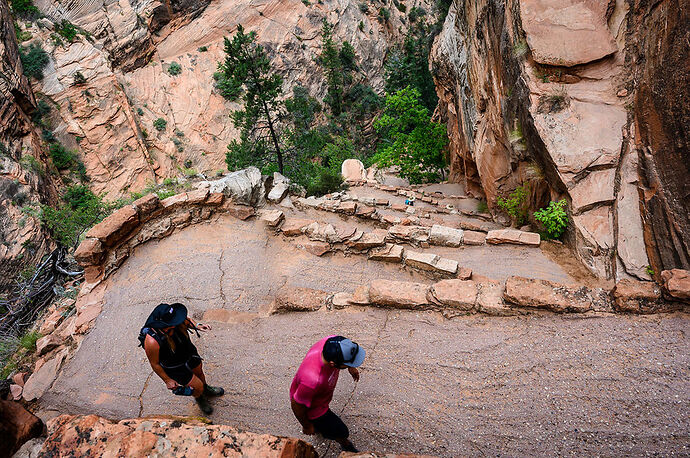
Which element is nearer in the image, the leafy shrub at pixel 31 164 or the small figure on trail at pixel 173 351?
the small figure on trail at pixel 173 351

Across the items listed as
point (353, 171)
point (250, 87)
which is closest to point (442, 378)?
point (250, 87)

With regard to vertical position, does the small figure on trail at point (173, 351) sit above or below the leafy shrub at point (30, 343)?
above

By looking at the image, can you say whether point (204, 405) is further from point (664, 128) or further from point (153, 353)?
point (664, 128)

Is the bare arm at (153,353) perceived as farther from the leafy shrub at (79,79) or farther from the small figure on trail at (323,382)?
the leafy shrub at (79,79)

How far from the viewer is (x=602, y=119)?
18.6ft

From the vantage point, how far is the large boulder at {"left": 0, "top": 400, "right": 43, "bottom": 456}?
2.28 m

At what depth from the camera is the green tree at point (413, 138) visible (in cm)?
1623

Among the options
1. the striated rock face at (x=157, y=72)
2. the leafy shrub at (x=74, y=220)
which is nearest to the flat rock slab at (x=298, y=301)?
the leafy shrub at (x=74, y=220)

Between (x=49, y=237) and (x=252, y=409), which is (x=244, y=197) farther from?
(x=49, y=237)

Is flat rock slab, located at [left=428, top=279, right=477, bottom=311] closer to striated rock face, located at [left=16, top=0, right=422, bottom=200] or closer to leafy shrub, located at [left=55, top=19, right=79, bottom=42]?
striated rock face, located at [left=16, top=0, right=422, bottom=200]

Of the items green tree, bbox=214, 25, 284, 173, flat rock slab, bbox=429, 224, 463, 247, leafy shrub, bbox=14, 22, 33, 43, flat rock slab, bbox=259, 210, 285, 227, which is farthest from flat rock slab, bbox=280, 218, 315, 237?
leafy shrub, bbox=14, 22, 33, 43

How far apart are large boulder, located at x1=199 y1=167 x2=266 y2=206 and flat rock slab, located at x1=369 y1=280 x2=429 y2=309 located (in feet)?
17.1

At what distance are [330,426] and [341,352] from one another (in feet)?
3.39

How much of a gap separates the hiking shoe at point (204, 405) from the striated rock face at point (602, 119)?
5970mm
